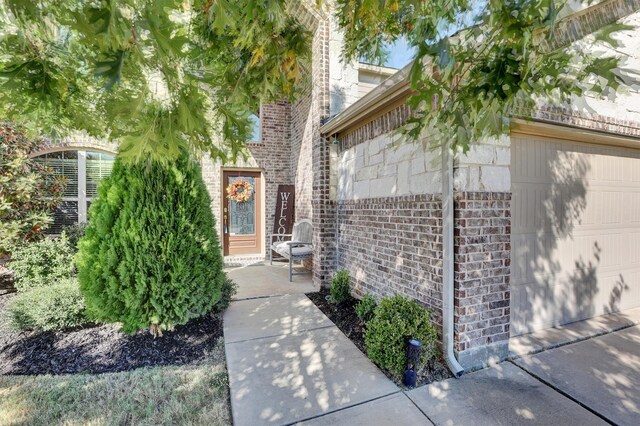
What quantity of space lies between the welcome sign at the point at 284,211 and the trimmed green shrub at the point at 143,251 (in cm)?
424

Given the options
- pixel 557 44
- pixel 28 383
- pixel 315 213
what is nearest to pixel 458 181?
pixel 557 44

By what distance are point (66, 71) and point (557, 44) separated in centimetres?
344

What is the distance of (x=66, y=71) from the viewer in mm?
2461

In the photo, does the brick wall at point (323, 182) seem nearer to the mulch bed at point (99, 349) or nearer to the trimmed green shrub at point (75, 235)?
the mulch bed at point (99, 349)

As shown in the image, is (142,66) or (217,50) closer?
(142,66)

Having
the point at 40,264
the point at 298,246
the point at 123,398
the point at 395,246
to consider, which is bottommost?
the point at 123,398

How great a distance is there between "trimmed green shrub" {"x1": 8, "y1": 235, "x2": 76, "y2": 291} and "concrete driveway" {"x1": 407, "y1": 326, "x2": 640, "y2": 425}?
17.5 feet

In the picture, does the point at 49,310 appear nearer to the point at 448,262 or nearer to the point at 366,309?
the point at 366,309

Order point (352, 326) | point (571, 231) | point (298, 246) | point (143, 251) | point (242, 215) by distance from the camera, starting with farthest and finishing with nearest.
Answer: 1. point (242, 215)
2. point (298, 246)
3. point (352, 326)
4. point (571, 231)
5. point (143, 251)

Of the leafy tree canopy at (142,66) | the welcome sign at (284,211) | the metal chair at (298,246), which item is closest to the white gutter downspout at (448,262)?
the leafy tree canopy at (142,66)

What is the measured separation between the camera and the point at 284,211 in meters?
7.72

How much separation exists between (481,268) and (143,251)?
3.26m

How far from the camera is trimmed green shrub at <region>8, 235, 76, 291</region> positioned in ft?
15.3

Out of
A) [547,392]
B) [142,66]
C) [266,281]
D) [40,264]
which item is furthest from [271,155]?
[547,392]
